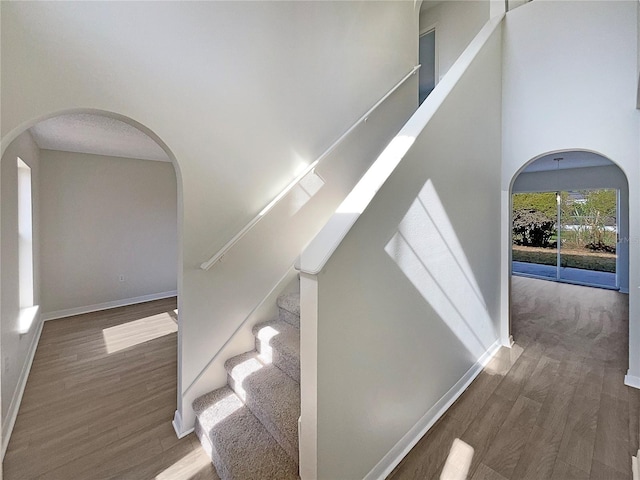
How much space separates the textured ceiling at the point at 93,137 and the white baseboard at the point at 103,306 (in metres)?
2.47

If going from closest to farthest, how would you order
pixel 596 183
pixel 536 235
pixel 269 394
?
pixel 269 394 → pixel 596 183 → pixel 536 235

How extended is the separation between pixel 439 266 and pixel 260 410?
58.9 inches

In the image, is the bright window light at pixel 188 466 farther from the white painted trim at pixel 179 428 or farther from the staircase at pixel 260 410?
the white painted trim at pixel 179 428

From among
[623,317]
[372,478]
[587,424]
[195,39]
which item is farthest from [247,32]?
[623,317]

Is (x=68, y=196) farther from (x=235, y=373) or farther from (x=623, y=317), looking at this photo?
(x=623, y=317)

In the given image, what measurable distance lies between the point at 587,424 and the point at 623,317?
318cm

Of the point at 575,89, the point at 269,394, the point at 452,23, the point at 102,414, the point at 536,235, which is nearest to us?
the point at 269,394

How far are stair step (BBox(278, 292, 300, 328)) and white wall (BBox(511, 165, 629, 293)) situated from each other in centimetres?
507

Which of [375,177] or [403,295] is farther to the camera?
[403,295]

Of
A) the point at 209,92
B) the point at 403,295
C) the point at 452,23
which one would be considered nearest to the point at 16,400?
the point at 209,92

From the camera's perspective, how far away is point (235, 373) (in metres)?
1.84

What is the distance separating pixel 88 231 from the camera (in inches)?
170

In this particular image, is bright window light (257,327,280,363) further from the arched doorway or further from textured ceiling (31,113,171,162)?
the arched doorway

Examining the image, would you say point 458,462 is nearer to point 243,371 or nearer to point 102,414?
point 243,371
